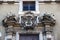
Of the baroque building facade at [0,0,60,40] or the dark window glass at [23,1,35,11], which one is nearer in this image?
the baroque building facade at [0,0,60,40]

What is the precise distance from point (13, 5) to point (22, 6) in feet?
1.51

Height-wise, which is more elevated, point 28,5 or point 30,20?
point 28,5

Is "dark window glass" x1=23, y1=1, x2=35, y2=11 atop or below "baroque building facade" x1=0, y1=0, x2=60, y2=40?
atop

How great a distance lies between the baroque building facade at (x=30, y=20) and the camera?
12375 millimetres

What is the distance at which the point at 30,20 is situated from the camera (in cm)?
1262

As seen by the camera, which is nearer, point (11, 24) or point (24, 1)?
point (11, 24)

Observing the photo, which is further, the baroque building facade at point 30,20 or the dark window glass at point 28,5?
the dark window glass at point 28,5

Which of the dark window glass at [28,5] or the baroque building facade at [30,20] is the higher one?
the dark window glass at [28,5]

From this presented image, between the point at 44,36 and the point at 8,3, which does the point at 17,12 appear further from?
the point at 44,36

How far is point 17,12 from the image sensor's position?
12977 millimetres

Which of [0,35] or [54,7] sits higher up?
[54,7]

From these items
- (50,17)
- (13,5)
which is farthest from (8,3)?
(50,17)

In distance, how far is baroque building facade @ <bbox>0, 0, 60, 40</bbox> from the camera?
40.6 ft

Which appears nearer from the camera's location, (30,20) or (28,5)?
(30,20)
